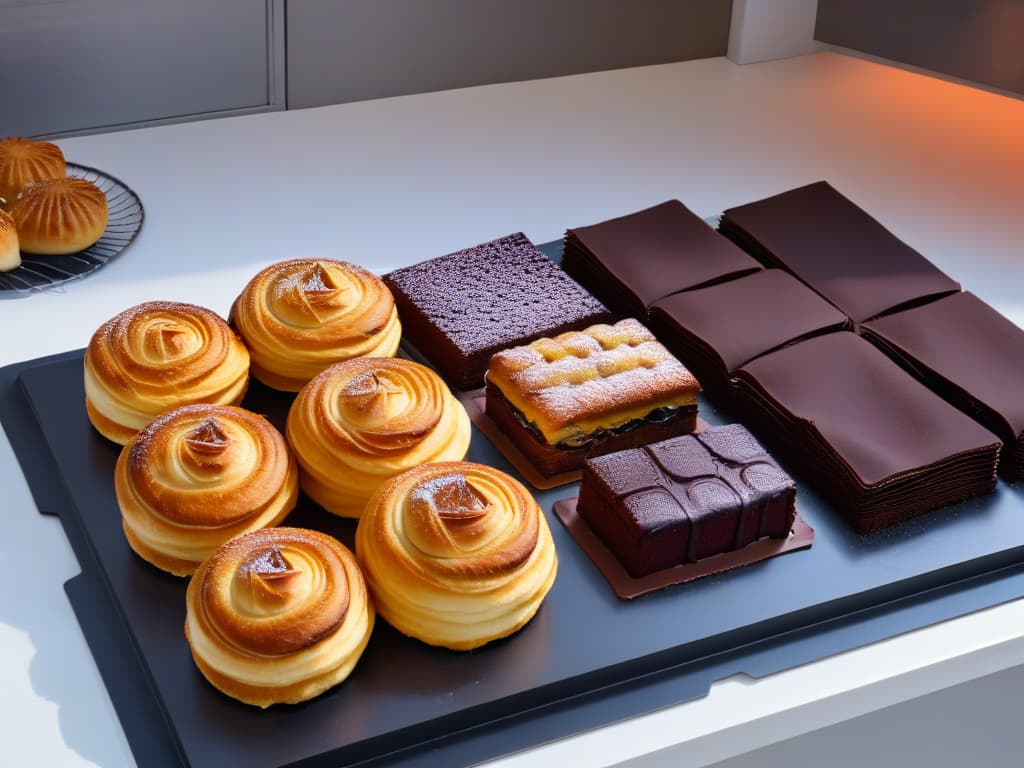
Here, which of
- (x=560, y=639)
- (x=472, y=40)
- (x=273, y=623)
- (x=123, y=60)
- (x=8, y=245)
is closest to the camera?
(x=273, y=623)

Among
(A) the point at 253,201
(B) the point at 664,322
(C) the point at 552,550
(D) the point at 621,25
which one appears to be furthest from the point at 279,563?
(D) the point at 621,25

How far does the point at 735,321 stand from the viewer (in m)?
1.67

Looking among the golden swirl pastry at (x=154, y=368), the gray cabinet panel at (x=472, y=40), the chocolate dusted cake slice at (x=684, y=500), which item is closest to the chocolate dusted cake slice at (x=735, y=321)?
the chocolate dusted cake slice at (x=684, y=500)

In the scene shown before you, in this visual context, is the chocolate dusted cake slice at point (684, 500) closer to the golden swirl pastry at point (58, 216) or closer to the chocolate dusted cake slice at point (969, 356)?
the chocolate dusted cake slice at point (969, 356)

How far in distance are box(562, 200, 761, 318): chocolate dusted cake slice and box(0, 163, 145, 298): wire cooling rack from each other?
2.02 feet

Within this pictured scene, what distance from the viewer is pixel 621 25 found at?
8.12 ft

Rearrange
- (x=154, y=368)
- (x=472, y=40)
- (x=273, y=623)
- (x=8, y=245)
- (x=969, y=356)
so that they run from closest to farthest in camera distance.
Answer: (x=273, y=623)
(x=154, y=368)
(x=969, y=356)
(x=8, y=245)
(x=472, y=40)

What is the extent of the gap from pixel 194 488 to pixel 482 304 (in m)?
0.48

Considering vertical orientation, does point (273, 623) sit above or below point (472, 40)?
below

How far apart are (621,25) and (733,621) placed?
1427 millimetres

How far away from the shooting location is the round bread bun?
5.77ft

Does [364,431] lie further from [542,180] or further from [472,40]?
[472,40]

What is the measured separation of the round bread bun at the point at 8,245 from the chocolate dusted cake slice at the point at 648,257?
0.72 metres

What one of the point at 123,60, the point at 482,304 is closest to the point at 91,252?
the point at 123,60
